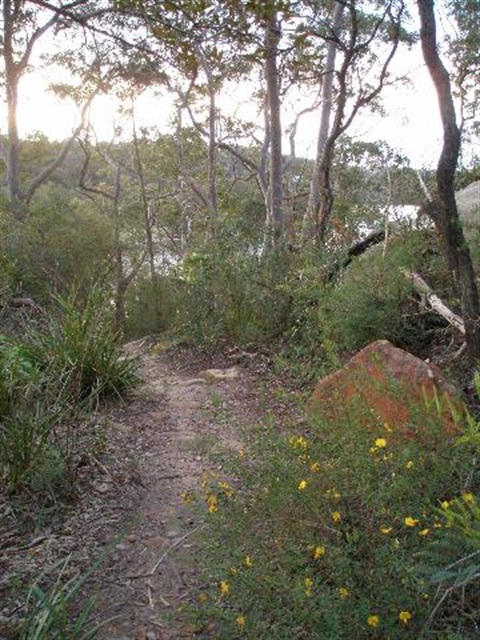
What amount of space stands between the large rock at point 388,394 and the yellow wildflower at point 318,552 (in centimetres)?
65

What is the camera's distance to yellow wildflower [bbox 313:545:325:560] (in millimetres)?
2355

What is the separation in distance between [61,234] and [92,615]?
10740 mm

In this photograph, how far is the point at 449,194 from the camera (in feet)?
15.1

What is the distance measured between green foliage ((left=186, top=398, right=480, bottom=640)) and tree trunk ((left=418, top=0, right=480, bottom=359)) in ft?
5.62

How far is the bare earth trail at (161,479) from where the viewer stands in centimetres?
293

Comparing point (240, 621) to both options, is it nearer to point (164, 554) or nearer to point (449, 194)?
point (164, 554)

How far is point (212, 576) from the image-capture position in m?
2.71

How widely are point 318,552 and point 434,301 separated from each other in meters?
3.40

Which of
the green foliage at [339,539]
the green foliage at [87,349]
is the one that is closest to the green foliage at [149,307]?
the green foliage at [87,349]

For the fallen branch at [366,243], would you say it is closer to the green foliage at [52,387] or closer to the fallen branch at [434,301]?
the fallen branch at [434,301]

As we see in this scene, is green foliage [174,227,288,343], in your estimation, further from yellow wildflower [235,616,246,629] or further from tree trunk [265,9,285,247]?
yellow wildflower [235,616,246,629]

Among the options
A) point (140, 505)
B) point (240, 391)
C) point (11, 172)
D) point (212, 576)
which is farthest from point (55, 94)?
point (212, 576)

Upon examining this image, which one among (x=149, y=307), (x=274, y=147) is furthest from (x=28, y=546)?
(x=274, y=147)

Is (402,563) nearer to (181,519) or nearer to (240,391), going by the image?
(181,519)
